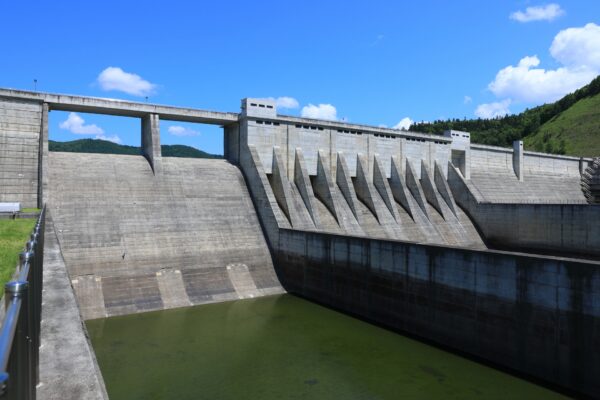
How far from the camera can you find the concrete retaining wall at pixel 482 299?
10242 mm

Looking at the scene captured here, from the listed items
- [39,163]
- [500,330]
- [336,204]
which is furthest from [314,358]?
[39,163]

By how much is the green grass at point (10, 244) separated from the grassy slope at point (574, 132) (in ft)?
221

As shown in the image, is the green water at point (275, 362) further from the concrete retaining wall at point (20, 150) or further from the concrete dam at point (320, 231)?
the concrete retaining wall at point (20, 150)

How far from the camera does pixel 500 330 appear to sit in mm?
11867

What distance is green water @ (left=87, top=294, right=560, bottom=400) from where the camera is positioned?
1041cm

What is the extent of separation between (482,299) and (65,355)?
1097cm

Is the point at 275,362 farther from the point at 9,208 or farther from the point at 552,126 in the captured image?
the point at 552,126

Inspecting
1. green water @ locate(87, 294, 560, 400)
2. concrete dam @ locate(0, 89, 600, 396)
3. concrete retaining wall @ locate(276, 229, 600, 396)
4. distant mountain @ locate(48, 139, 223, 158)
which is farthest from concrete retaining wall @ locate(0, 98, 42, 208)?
distant mountain @ locate(48, 139, 223, 158)

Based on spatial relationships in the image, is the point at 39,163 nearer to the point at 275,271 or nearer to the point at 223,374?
the point at 275,271

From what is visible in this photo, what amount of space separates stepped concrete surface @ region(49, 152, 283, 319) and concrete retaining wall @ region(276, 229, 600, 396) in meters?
4.88

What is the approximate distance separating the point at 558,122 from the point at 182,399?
287ft

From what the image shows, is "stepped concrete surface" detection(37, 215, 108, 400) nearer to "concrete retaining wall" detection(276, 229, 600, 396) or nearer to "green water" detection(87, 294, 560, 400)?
"green water" detection(87, 294, 560, 400)

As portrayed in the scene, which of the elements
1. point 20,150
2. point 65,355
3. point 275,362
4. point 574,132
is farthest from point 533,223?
point 574,132

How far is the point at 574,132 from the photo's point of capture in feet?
233
